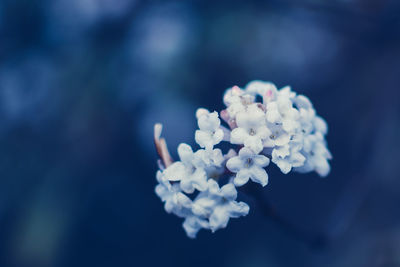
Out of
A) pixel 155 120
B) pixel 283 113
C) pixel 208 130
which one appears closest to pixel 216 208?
pixel 208 130

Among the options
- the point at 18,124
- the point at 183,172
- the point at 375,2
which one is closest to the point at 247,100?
the point at 183,172

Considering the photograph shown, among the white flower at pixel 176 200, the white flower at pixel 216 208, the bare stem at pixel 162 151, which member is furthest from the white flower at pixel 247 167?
the bare stem at pixel 162 151

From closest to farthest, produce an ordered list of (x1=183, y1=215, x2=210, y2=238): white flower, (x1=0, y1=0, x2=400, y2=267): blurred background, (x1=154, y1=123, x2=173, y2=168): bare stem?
1. (x1=183, y1=215, x2=210, y2=238): white flower
2. (x1=154, y1=123, x2=173, y2=168): bare stem
3. (x1=0, y1=0, x2=400, y2=267): blurred background

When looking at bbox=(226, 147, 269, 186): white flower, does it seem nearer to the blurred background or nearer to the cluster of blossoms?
the cluster of blossoms

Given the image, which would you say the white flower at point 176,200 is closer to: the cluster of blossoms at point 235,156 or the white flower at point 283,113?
the cluster of blossoms at point 235,156

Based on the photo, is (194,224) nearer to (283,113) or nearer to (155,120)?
(283,113)

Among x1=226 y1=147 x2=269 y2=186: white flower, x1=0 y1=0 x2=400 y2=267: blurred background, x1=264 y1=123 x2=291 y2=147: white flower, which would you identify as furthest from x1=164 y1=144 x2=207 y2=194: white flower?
x1=0 y1=0 x2=400 y2=267: blurred background
